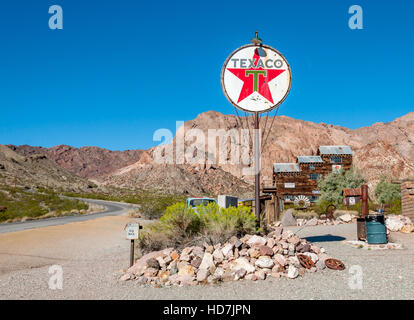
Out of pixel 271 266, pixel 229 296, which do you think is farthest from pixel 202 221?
pixel 229 296

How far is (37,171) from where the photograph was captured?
86.3m

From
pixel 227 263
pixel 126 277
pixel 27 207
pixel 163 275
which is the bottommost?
pixel 27 207

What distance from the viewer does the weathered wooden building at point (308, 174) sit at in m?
53.0

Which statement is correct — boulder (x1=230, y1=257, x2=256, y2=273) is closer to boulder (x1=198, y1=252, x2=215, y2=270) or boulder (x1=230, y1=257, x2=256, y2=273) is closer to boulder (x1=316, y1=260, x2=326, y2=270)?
boulder (x1=198, y1=252, x2=215, y2=270)

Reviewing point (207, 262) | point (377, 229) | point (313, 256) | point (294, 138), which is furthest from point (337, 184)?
point (294, 138)

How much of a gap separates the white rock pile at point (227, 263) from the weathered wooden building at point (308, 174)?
45622 mm

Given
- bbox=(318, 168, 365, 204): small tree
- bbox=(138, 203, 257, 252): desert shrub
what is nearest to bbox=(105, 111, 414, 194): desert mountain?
bbox=(318, 168, 365, 204): small tree

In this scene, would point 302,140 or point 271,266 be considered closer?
point 271,266

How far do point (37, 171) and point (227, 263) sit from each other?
8925 centimetres

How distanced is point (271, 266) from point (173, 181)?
8774 cm

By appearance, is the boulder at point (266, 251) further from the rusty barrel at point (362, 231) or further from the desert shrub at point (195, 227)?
the rusty barrel at point (362, 231)

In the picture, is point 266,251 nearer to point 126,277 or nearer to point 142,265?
point 142,265
